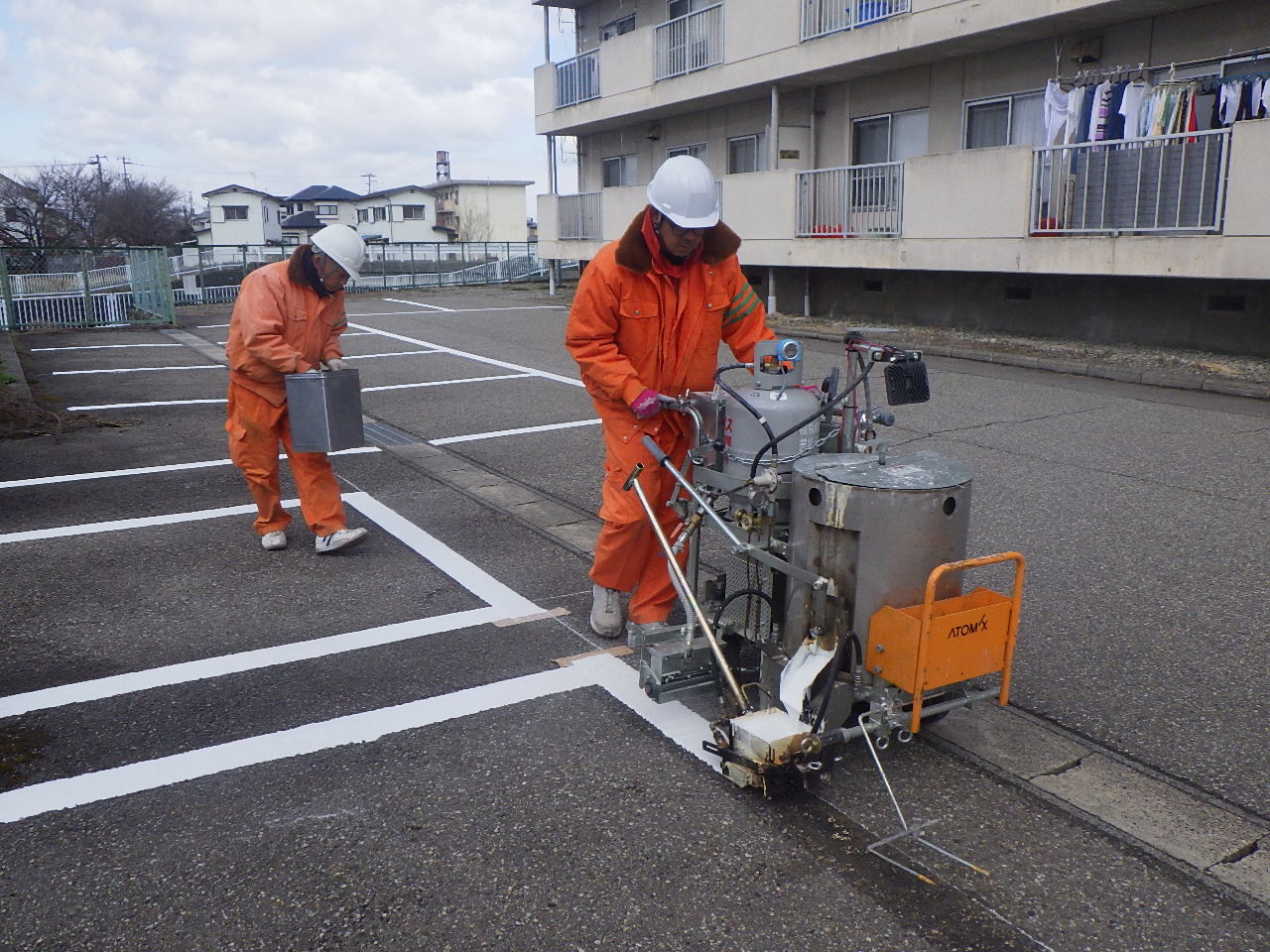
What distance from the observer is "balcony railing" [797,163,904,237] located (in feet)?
49.2

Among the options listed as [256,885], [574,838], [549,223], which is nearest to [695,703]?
[574,838]

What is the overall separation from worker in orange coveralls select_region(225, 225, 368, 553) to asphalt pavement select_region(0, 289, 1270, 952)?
0.82ft

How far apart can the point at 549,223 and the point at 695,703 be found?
22359mm

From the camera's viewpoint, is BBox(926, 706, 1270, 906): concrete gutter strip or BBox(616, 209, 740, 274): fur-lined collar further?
BBox(616, 209, 740, 274): fur-lined collar

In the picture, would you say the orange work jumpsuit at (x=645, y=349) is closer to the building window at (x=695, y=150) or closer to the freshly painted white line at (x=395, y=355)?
the freshly painted white line at (x=395, y=355)

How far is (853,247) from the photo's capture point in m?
15.8

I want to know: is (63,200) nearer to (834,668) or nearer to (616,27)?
(616,27)

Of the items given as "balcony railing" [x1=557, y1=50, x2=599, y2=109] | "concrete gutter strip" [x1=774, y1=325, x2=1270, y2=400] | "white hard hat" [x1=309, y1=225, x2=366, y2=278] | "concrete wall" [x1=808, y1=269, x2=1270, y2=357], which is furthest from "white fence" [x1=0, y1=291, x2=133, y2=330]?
"white hard hat" [x1=309, y1=225, x2=366, y2=278]

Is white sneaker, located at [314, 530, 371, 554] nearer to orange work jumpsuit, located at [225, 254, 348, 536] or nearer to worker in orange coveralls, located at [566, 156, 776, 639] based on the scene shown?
orange work jumpsuit, located at [225, 254, 348, 536]

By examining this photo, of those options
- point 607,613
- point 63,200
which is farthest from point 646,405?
point 63,200

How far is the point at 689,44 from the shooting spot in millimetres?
19531

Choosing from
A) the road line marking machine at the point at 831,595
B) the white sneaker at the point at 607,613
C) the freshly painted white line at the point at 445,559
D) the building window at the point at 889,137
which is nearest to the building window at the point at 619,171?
the building window at the point at 889,137

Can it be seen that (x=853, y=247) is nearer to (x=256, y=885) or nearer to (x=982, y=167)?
(x=982, y=167)

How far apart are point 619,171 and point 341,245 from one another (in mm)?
20444
